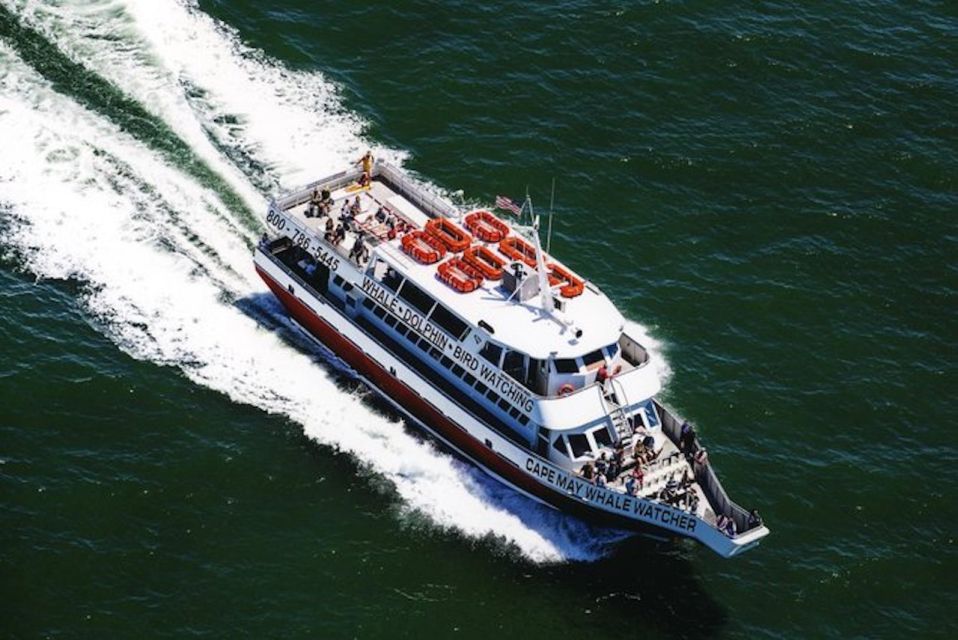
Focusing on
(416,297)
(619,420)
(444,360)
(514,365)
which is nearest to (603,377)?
(619,420)

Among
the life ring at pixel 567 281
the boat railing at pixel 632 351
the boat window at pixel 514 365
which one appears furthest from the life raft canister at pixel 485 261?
the boat railing at pixel 632 351

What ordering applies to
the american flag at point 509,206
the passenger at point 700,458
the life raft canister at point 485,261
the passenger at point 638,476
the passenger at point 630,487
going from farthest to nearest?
the life raft canister at point 485,261 → the american flag at point 509,206 → the passenger at point 700,458 → the passenger at point 638,476 → the passenger at point 630,487

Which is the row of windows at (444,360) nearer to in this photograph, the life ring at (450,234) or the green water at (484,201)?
the green water at (484,201)

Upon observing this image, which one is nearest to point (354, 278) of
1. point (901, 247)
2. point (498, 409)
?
point (498, 409)

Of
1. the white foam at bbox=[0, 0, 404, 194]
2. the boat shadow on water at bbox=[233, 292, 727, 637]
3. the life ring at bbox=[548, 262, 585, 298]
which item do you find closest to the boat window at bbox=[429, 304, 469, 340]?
the life ring at bbox=[548, 262, 585, 298]

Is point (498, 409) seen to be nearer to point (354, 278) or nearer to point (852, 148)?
point (354, 278)
